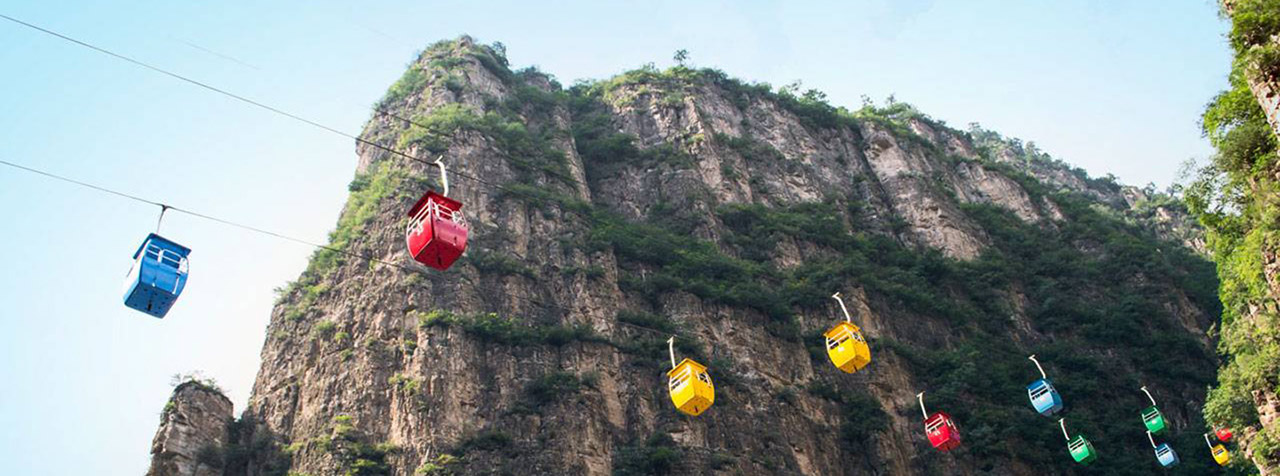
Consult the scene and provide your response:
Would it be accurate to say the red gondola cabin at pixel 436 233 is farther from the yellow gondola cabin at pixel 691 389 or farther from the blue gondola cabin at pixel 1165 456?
the blue gondola cabin at pixel 1165 456

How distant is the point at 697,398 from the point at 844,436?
12087mm

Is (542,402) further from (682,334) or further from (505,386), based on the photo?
(682,334)

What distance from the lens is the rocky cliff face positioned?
24969 mm

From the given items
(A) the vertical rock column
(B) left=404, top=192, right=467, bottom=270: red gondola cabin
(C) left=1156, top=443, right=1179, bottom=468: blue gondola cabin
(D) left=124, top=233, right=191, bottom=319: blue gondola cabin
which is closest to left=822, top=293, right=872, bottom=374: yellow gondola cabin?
(B) left=404, top=192, right=467, bottom=270: red gondola cabin

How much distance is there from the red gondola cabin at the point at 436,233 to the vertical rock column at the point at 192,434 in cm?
1447

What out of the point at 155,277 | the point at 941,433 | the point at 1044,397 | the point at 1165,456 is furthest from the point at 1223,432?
the point at 155,277

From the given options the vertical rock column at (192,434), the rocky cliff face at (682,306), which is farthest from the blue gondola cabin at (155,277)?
the vertical rock column at (192,434)

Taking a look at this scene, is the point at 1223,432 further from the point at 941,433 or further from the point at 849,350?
the point at 849,350

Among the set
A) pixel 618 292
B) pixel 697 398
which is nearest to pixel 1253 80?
pixel 697 398

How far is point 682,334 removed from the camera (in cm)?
2883

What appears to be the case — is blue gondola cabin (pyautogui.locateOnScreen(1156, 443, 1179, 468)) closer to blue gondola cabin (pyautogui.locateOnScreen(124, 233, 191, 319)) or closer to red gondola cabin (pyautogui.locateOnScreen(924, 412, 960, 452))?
red gondola cabin (pyautogui.locateOnScreen(924, 412, 960, 452))

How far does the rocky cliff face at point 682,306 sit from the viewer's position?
24969 mm

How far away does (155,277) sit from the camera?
450 inches

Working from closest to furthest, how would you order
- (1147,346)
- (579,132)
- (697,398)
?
(697,398) < (1147,346) < (579,132)
